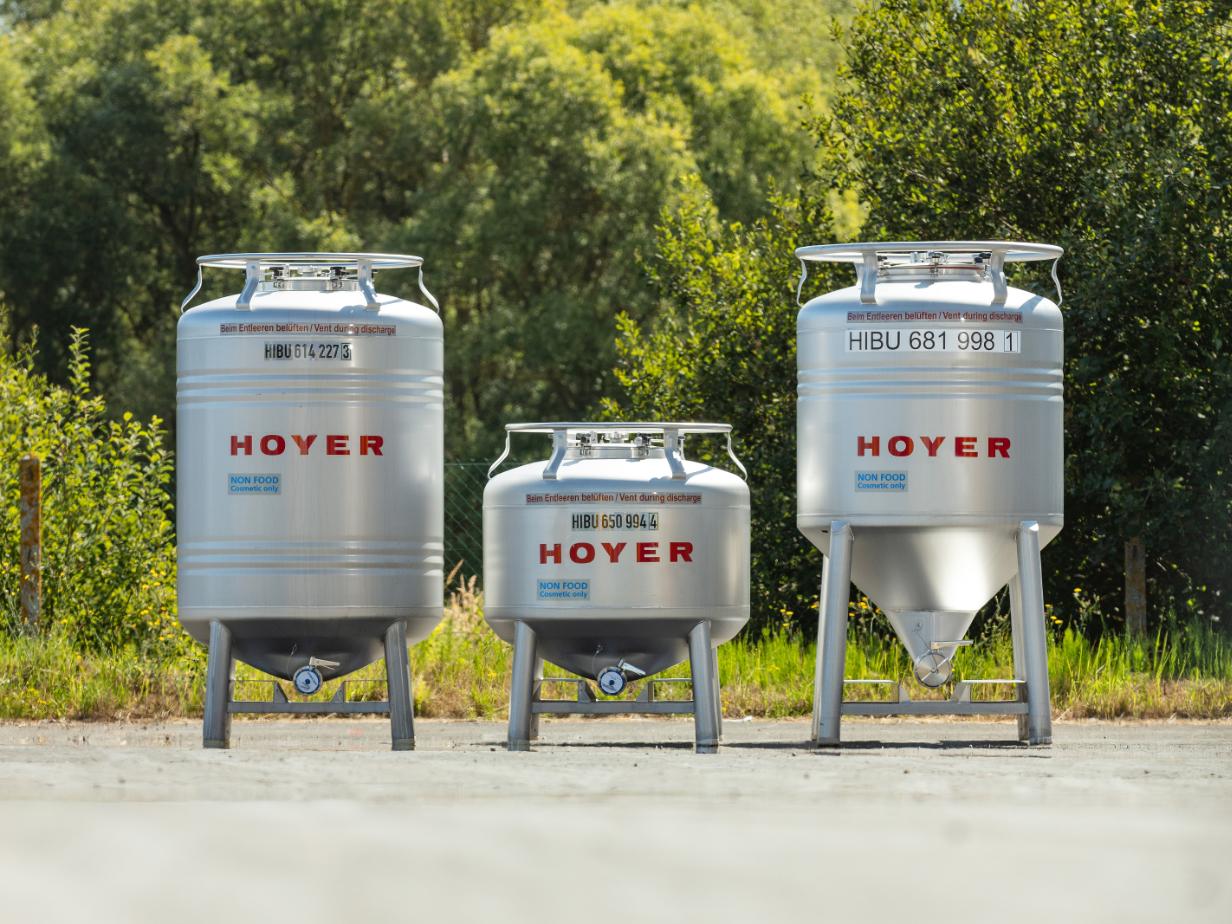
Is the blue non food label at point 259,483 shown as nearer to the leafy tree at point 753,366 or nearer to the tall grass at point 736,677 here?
the tall grass at point 736,677

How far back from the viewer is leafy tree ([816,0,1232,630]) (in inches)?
417

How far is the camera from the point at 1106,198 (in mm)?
10711

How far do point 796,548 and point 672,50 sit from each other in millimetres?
15996

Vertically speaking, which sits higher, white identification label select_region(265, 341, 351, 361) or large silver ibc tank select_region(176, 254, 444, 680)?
white identification label select_region(265, 341, 351, 361)

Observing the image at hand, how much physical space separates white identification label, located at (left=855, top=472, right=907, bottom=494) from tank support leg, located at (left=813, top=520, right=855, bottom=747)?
18 cm

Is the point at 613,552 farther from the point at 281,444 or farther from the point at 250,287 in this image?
the point at 250,287

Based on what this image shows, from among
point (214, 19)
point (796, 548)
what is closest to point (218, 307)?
point (796, 548)

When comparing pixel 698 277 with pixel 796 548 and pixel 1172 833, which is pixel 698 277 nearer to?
pixel 796 548

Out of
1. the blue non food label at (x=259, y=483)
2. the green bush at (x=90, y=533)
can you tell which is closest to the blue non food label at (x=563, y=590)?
the blue non food label at (x=259, y=483)

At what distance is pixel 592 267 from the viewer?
26.6m

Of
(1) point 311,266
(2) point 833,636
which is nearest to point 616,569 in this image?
(2) point 833,636

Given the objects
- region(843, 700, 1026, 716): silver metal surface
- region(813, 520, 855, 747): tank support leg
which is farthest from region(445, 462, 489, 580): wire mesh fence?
region(843, 700, 1026, 716): silver metal surface

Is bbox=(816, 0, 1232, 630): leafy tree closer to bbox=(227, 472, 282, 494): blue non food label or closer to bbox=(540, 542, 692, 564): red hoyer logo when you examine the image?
bbox=(540, 542, 692, 564): red hoyer logo

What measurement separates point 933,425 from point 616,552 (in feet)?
4.77
